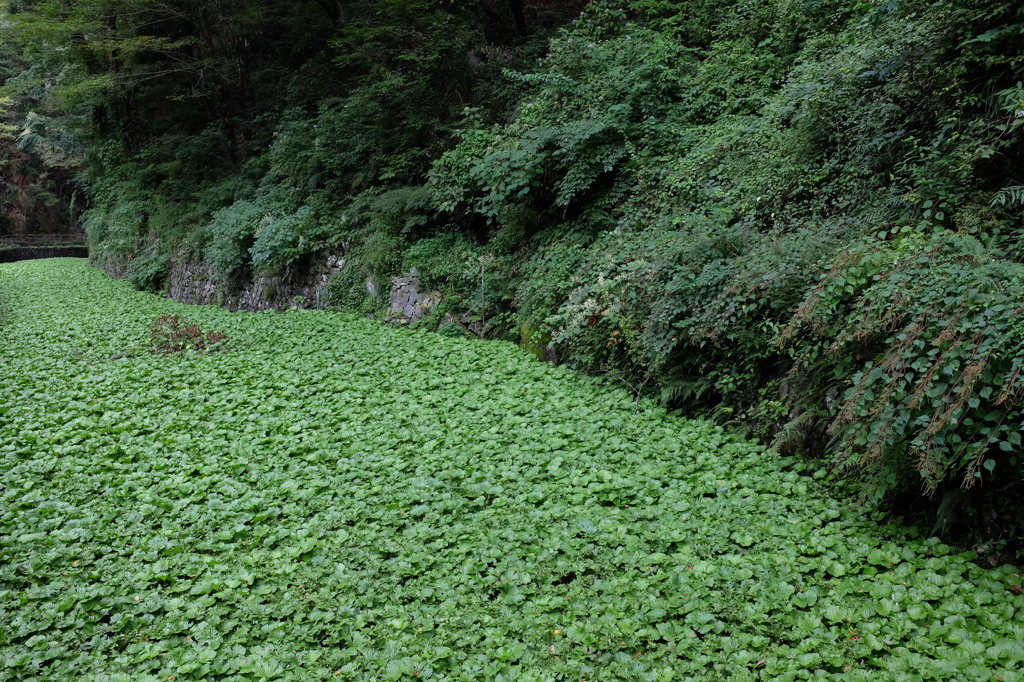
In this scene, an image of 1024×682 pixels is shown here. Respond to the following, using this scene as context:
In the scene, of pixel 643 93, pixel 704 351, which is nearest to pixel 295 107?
pixel 643 93

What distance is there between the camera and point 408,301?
9.63m

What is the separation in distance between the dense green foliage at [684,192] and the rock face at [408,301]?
0.88 feet

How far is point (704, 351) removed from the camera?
5.36 m

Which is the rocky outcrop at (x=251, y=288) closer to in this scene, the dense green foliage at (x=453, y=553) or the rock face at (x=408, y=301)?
the rock face at (x=408, y=301)

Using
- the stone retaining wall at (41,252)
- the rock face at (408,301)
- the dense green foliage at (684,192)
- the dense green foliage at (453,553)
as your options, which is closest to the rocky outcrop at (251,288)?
the dense green foliage at (684,192)

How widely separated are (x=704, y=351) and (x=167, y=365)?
7.33 metres

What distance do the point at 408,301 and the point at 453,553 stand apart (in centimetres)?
628

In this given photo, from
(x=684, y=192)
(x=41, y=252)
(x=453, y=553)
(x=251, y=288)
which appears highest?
(x=684, y=192)

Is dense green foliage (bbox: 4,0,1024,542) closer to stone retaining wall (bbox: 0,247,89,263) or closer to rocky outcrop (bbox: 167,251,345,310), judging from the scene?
rocky outcrop (bbox: 167,251,345,310)

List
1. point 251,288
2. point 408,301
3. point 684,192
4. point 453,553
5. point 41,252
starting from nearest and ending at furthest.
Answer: point 453,553 → point 684,192 → point 408,301 → point 251,288 → point 41,252

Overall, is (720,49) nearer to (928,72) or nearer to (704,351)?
(928,72)

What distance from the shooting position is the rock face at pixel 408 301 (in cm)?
935

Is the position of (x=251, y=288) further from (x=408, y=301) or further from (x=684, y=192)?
(x=684, y=192)

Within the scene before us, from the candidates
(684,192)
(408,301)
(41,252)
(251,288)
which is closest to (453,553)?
A: (684,192)
